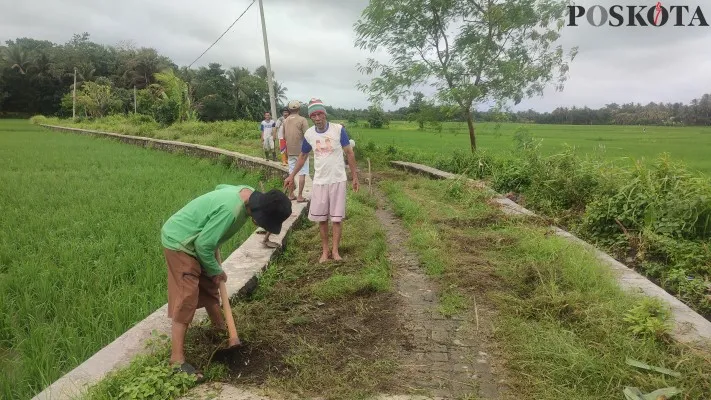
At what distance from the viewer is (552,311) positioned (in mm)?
2982

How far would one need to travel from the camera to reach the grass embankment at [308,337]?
7.54ft

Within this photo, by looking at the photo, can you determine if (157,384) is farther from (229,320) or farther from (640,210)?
(640,210)

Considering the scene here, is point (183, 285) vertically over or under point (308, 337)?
over

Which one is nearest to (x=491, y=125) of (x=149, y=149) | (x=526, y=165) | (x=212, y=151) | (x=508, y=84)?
(x=508, y=84)

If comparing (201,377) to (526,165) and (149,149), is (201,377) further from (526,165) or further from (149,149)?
(149,149)

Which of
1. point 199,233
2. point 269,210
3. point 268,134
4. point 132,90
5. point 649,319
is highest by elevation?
point 132,90

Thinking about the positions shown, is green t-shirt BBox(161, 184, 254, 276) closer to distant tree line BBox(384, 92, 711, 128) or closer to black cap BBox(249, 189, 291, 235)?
black cap BBox(249, 189, 291, 235)

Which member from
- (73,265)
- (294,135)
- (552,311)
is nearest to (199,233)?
(73,265)

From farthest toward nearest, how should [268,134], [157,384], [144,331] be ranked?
[268,134] → [144,331] → [157,384]

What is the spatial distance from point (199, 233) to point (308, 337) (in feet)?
3.19

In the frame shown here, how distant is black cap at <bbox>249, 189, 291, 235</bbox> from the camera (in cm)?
235

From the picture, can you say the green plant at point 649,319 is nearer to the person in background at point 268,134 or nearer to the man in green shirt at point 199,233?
the man in green shirt at point 199,233

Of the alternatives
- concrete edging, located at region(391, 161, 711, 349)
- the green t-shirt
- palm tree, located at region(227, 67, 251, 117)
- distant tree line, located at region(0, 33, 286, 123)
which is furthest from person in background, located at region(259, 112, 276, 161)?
palm tree, located at region(227, 67, 251, 117)

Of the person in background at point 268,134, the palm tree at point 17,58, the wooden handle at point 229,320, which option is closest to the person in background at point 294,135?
the wooden handle at point 229,320
